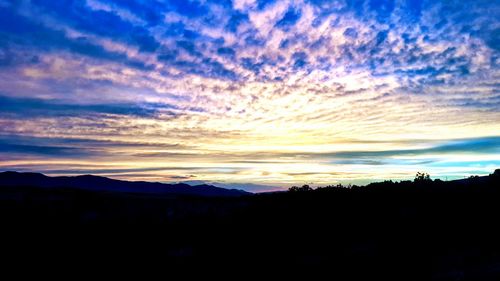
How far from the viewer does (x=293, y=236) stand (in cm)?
1595

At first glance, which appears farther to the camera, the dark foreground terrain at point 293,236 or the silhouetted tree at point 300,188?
the silhouetted tree at point 300,188

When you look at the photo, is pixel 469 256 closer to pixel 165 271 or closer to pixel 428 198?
pixel 428 198

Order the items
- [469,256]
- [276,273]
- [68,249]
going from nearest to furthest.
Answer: [469,256], [276,273], [68,249]

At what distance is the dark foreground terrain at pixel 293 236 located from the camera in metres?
12.5

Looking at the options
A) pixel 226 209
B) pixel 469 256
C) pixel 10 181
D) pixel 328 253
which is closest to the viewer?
pixel 469 256

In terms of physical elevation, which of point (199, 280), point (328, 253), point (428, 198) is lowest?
point (199, 280)

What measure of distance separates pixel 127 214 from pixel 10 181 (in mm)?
163184

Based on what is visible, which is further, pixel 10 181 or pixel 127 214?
pixel 10 181

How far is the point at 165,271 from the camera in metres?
14.1

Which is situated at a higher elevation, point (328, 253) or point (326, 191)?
point (326, 191)

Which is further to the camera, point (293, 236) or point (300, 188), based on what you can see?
point (300, 188)

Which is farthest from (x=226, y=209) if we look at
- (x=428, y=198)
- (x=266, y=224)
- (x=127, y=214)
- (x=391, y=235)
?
(x=428, y=198)

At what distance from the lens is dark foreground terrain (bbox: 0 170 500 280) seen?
12531 mm

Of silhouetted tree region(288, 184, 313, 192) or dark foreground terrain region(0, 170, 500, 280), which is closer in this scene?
dark foreground terrain region(0, 170, 500, 280)
